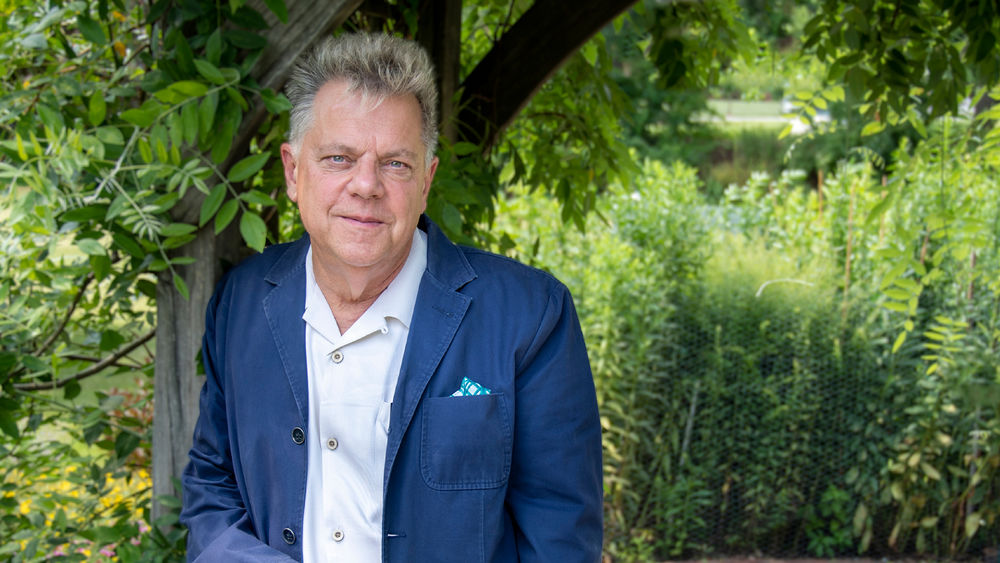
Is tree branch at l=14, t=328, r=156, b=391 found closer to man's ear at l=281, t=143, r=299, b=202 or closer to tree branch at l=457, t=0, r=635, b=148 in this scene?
Answer: man's ear at l=281, t=143, r=299, b=202

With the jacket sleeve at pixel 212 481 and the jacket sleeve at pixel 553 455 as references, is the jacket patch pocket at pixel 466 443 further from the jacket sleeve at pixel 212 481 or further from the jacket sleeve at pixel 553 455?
the jacket sleeve at pixel 212 481

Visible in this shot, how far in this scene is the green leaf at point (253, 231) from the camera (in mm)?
1529

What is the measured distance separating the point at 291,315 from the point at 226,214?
0.74ft

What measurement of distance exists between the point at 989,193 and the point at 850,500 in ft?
5.69

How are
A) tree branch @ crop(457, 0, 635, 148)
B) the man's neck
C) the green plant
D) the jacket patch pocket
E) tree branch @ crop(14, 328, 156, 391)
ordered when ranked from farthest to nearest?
the green plant
tree branch @ crop(457, 0, 635, 148)
tree branch @ crop(14, 328, 156, 391)
the man's neck
the jacket patch pocket

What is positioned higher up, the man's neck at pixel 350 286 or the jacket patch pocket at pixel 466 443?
the man's neck at pixel 350 286

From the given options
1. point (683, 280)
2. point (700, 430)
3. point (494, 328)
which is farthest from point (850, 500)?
point (494, 328)

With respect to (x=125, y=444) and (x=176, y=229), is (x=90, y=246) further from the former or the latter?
(x=125, y=444)

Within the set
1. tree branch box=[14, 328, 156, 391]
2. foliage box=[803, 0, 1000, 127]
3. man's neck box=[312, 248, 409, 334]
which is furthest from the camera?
foliage box=[803, 0, 1000, 127]

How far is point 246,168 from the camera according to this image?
1.58 m

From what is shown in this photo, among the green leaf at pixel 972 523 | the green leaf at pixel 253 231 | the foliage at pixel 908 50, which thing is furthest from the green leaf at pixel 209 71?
the green leaf at pixel 972 523

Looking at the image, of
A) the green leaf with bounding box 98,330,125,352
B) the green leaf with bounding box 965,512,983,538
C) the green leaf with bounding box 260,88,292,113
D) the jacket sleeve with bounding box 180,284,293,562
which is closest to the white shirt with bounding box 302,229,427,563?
the jacket sleeve with bounding box 180,284,293,562

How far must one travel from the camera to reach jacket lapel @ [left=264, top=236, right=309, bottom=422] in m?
1.43

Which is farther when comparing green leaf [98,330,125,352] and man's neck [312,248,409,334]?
green leaf [98,330,125,352]
